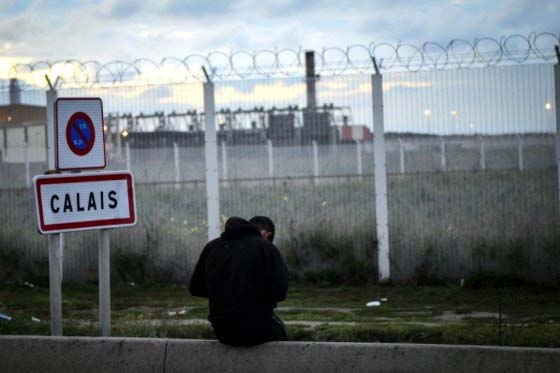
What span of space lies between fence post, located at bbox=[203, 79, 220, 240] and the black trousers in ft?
22.7

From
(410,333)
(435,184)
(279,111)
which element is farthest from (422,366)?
(279,111)

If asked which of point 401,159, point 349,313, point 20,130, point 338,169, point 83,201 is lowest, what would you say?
point 349,313

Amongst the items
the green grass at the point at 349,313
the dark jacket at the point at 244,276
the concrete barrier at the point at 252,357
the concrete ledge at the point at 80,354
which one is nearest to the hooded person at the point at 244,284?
the dark jacket at the point at 244,276

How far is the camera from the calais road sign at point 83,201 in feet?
27.4

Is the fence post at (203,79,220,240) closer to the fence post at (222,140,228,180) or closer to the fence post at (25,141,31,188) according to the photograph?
the fence post at (222,140,228,180)

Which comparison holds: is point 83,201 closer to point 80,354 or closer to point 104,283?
point 104,283

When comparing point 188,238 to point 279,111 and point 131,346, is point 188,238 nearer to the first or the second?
point 279,111

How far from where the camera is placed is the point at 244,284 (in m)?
7.54

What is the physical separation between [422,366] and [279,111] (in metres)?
7.77

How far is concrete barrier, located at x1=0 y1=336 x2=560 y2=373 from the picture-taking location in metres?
7.20

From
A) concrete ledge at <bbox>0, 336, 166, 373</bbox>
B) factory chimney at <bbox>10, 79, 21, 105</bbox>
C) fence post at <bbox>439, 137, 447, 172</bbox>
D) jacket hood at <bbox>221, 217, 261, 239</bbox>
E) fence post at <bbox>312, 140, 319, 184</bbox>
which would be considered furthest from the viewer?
factory chimney at <bbox>10, 79, 21, 105</bbox>

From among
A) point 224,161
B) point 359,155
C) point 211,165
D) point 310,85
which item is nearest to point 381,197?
point 359,155

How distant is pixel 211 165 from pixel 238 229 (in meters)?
7.15

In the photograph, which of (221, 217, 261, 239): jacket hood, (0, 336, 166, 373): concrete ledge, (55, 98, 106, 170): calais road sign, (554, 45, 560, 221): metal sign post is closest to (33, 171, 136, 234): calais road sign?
(55, 98, 106, 170): calais road sign
